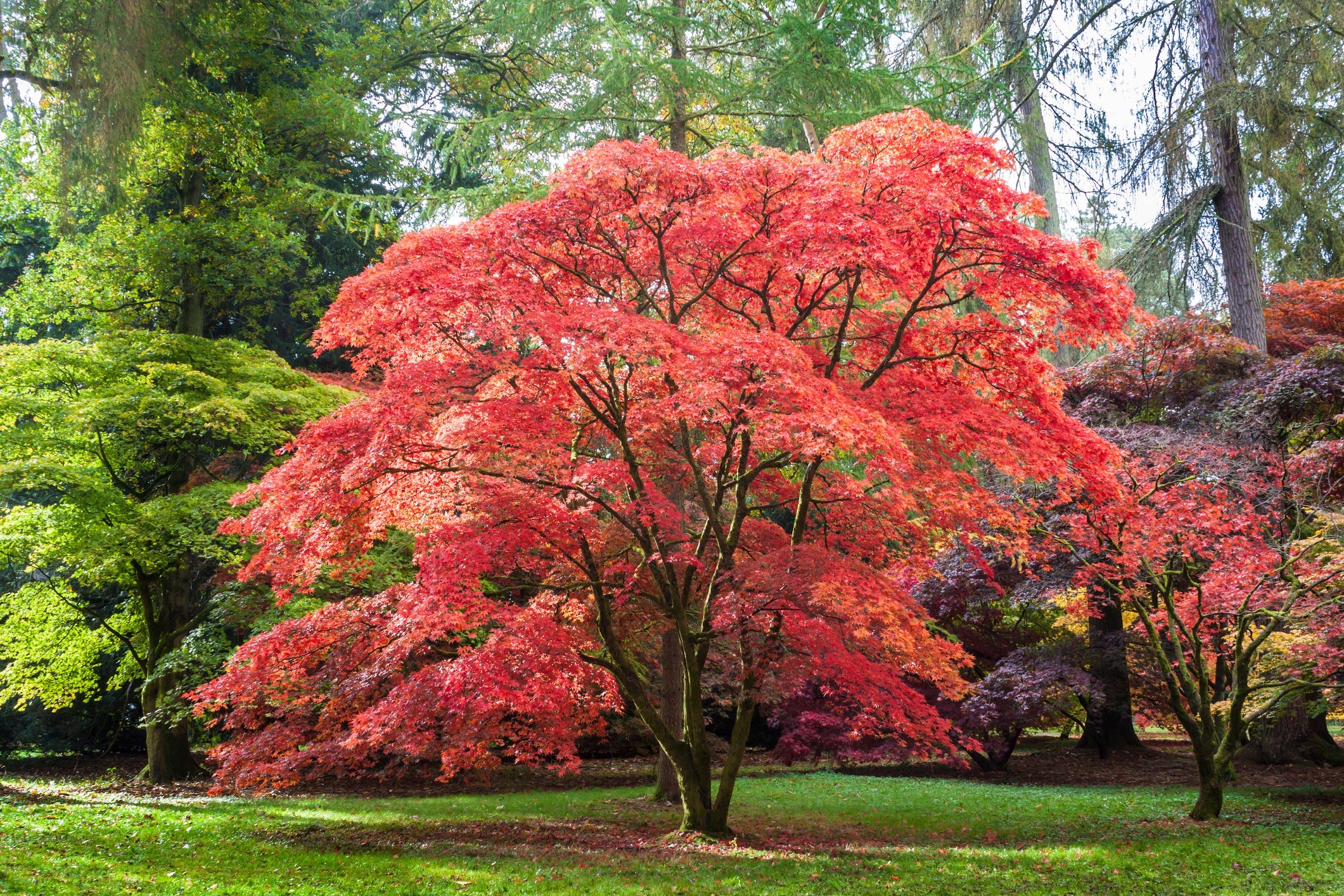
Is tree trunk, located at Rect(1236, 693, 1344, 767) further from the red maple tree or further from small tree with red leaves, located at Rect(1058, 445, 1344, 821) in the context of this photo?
the red maple tree

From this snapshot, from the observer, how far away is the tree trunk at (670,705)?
37.4ft

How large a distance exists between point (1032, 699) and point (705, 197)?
10.1m

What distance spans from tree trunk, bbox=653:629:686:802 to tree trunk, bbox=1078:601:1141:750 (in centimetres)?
655

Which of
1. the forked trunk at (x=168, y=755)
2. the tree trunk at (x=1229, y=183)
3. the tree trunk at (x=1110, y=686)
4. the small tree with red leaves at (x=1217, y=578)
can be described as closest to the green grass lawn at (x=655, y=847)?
the small tree with red leaves at (x=1217, y=578)

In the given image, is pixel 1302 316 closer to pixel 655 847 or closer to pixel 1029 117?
pixel 1029 117

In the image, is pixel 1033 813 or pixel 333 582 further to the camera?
pixel 333 582

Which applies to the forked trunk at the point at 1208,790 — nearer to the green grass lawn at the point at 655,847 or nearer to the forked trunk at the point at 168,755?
the green grass lawn at the point at 655,847

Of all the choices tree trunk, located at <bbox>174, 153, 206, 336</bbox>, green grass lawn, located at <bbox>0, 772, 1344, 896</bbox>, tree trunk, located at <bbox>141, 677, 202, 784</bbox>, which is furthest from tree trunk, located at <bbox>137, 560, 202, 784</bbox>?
tree trunk, located at <bbox>174, 153, 206, 336</bbox>

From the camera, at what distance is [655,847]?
26.2 feet

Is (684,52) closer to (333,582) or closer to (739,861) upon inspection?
(333,582)

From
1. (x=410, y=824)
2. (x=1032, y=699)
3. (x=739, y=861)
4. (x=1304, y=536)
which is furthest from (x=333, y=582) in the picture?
(x=1304, y=536)

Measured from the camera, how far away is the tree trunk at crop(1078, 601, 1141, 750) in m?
14.1

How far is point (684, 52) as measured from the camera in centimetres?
1212

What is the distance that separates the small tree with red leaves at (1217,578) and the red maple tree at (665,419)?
81.8 inches
